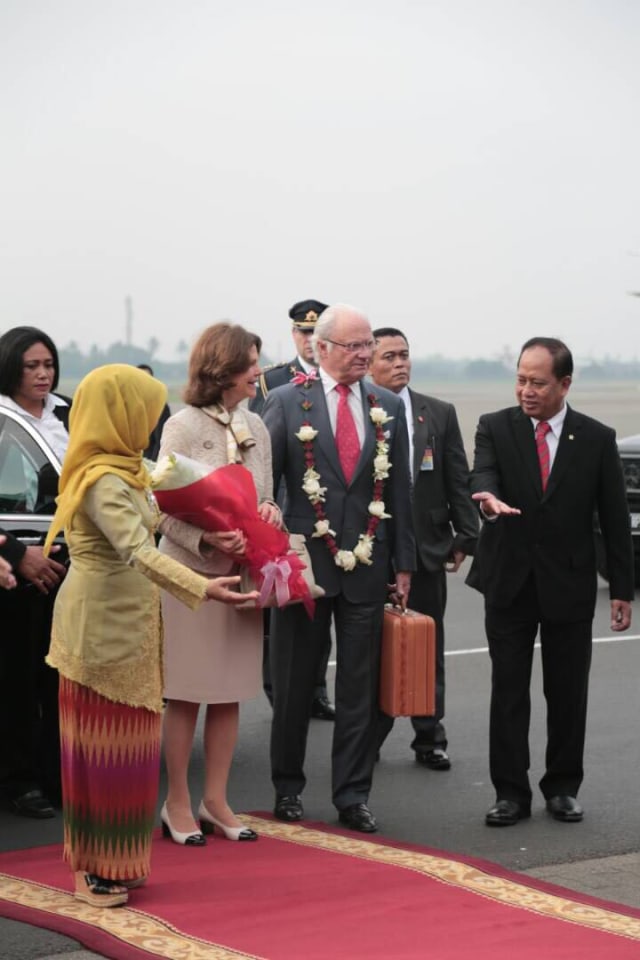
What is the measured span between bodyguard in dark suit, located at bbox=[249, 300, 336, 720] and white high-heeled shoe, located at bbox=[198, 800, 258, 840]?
272 centimetres

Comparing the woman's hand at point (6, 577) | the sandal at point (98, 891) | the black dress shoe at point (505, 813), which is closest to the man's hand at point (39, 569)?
the woman's hand at point (6, 577)

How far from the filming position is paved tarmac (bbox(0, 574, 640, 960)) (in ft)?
21.7

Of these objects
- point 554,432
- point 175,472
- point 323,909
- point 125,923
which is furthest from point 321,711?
point 125,923

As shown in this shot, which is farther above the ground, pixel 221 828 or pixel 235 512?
pixel 235 512

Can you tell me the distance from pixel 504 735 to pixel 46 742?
6.68ft

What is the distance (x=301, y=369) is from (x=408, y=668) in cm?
329

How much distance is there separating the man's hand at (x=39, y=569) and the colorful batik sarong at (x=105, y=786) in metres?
1.20

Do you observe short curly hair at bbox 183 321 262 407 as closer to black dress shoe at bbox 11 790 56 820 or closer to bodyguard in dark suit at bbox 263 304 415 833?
bodyguard in dark suit at bbox 263 304 415 833

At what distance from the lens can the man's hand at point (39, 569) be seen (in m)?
7.11

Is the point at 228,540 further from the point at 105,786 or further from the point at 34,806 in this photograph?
the point at 34,806

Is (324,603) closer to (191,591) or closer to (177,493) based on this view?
(177,493)

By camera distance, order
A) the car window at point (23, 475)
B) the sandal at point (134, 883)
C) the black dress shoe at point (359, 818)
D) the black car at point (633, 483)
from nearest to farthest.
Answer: the sandal at point (134, 883), the black dress shoe at point (359, 818), the car window at point (23, 475), the black car at point (633, 483)

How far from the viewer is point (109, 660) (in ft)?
19.4

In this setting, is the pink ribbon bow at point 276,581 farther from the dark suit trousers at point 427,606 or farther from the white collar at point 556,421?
the dark suit trousers at point 427,606
